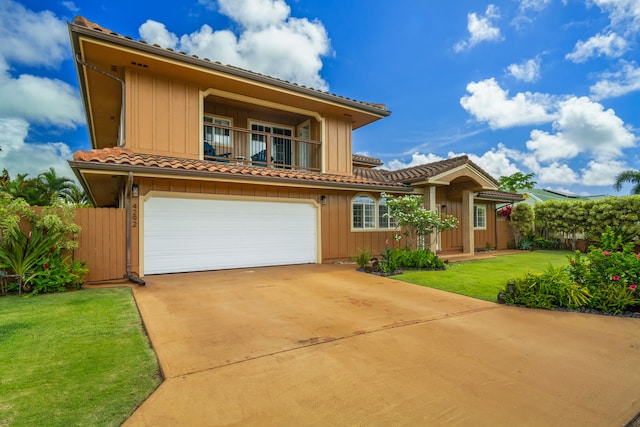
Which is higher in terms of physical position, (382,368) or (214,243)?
(214,243)

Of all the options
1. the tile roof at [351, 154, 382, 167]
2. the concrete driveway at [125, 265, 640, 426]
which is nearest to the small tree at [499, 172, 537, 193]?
the tile roof at [351, 154, 382, 167]

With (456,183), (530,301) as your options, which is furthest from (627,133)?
(530,301)

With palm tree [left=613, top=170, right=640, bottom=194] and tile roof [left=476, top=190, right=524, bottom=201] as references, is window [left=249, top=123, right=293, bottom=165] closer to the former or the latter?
tile roof [left=476, top=190, right=524, bottom=201]

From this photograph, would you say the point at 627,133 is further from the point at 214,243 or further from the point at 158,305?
the point at 158,305

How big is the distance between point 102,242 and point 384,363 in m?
7.44

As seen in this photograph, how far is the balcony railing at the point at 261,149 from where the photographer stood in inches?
448

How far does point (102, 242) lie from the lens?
7680 millimetres

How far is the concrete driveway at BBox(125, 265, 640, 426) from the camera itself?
99.2 inches

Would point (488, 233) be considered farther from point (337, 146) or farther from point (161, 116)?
point (161, 116)

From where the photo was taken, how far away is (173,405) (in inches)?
101

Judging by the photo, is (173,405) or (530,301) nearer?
(173,405)

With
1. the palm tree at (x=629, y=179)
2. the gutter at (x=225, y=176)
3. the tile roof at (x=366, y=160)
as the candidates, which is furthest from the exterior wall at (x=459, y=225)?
the palm tree at (x=629, y=179)

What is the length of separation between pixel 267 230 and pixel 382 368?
7625 millimetres

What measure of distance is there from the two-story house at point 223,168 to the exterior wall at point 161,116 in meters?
0.03
